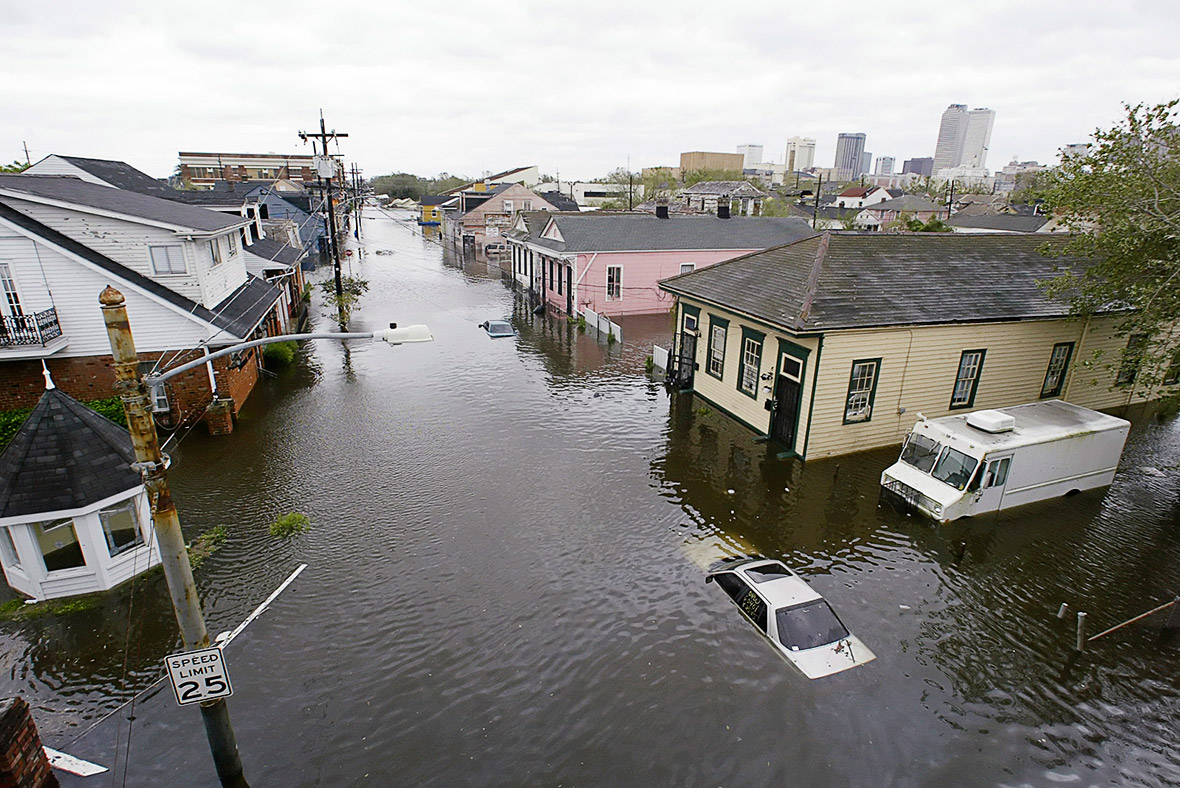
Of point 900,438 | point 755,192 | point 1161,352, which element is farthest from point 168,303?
point 755,192

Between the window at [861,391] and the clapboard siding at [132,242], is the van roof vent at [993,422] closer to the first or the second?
the window at [861,391]

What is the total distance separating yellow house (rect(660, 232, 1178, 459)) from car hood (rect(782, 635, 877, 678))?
24.1ft

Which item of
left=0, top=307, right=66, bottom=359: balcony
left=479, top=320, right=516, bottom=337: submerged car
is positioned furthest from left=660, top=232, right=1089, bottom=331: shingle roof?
left=0, top=307, right=66, bottom=359: balcony

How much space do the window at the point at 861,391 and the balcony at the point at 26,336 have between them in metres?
21.6

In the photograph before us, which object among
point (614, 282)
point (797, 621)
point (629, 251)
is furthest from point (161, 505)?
point (629, 251)

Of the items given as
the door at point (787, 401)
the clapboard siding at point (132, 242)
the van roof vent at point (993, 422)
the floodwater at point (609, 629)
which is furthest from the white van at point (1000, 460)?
the clapboard siding at point (132, 242)

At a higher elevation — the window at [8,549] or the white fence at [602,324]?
the window at [8,549]

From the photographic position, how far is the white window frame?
1755 cm

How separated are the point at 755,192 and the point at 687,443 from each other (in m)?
82.9

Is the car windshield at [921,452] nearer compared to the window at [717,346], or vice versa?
the car windshield at [921,452]

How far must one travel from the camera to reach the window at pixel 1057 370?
18.3 metres

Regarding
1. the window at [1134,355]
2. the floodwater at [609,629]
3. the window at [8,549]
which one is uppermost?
the window at [1134,355]

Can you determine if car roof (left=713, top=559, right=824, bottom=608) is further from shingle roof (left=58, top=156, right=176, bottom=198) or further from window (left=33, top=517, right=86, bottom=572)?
shingle roof (left=58, top=156, right=176, bottom=198)

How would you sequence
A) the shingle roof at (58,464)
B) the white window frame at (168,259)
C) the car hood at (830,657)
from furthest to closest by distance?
1. the white window frame at (168,259)
2. the shingle roof at (58,464)
3. the car hood at (830,657)
